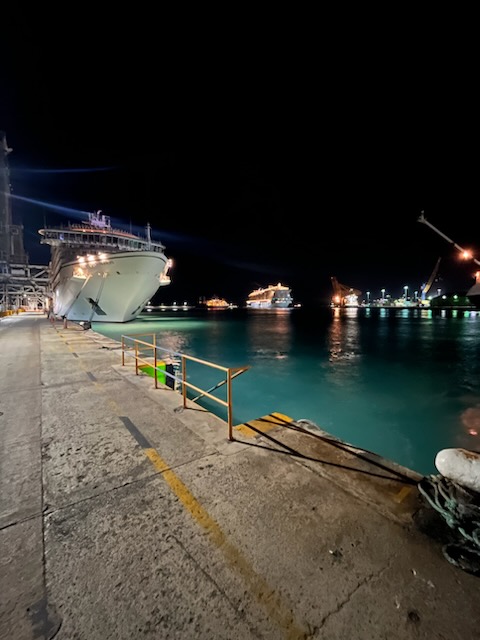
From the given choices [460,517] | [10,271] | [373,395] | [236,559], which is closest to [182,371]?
[236,559]

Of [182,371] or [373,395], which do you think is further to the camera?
[373,395]

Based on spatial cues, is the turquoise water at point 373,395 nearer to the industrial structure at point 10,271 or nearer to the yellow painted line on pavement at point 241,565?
the yellow painted line on pavement at point 241,565

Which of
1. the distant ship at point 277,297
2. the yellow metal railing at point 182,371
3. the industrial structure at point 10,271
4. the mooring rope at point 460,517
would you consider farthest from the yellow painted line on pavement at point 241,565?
the distant ship at point 277,297

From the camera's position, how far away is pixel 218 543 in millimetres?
2244

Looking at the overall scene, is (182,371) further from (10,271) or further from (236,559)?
(10,271)

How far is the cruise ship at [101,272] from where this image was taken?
90.8 feet

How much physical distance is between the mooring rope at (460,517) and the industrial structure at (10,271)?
6494 cm

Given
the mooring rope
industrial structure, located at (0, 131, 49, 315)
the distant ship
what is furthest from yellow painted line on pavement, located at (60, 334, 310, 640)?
the distant ship

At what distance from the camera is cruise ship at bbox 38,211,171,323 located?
2769 cm

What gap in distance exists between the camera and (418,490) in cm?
286

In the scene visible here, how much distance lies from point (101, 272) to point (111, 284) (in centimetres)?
150

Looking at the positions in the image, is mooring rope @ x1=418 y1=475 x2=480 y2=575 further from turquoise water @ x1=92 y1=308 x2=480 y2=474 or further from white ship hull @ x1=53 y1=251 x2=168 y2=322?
white ship hull @ x1=53 y1=251 x2=168 y2=322

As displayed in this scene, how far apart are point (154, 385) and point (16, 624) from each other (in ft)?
17.0

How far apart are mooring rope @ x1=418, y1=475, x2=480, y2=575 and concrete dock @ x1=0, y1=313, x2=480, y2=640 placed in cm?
9
